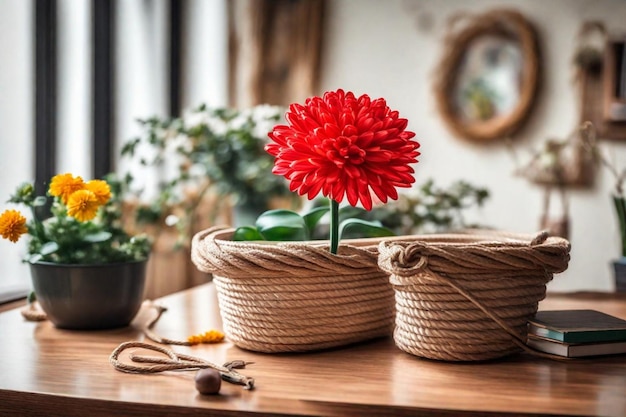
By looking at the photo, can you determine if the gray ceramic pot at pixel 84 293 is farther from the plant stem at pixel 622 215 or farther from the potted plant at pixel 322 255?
the plant stem at pixel 622 215

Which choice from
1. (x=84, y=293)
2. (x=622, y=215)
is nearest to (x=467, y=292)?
(x=84, y=293)

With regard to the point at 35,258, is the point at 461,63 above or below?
above

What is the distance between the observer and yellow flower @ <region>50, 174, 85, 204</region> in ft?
3.48

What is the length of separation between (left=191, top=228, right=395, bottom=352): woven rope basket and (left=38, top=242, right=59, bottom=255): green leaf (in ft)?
0.79

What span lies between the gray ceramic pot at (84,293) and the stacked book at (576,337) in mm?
567

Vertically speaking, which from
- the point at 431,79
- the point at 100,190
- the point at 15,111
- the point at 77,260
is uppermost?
the point at 431,79

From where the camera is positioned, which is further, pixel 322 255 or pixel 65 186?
pixel 65 186

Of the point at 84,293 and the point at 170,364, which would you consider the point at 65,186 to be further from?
the point at 170,364

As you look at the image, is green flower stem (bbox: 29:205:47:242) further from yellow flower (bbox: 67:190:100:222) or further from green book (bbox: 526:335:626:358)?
green book (bbox: 526:335:626:358)

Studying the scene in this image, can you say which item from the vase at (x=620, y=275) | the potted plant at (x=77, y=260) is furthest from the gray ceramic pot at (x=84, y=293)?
the vase at (x=620, y=275)

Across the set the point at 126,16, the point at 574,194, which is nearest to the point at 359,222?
the point at 126,16

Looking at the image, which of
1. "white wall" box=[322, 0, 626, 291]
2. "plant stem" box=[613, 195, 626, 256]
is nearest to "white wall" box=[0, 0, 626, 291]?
"white wall" box=[322, 0, 626, 291]

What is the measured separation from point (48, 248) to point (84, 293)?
0.27 feet

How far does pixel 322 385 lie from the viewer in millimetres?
773
